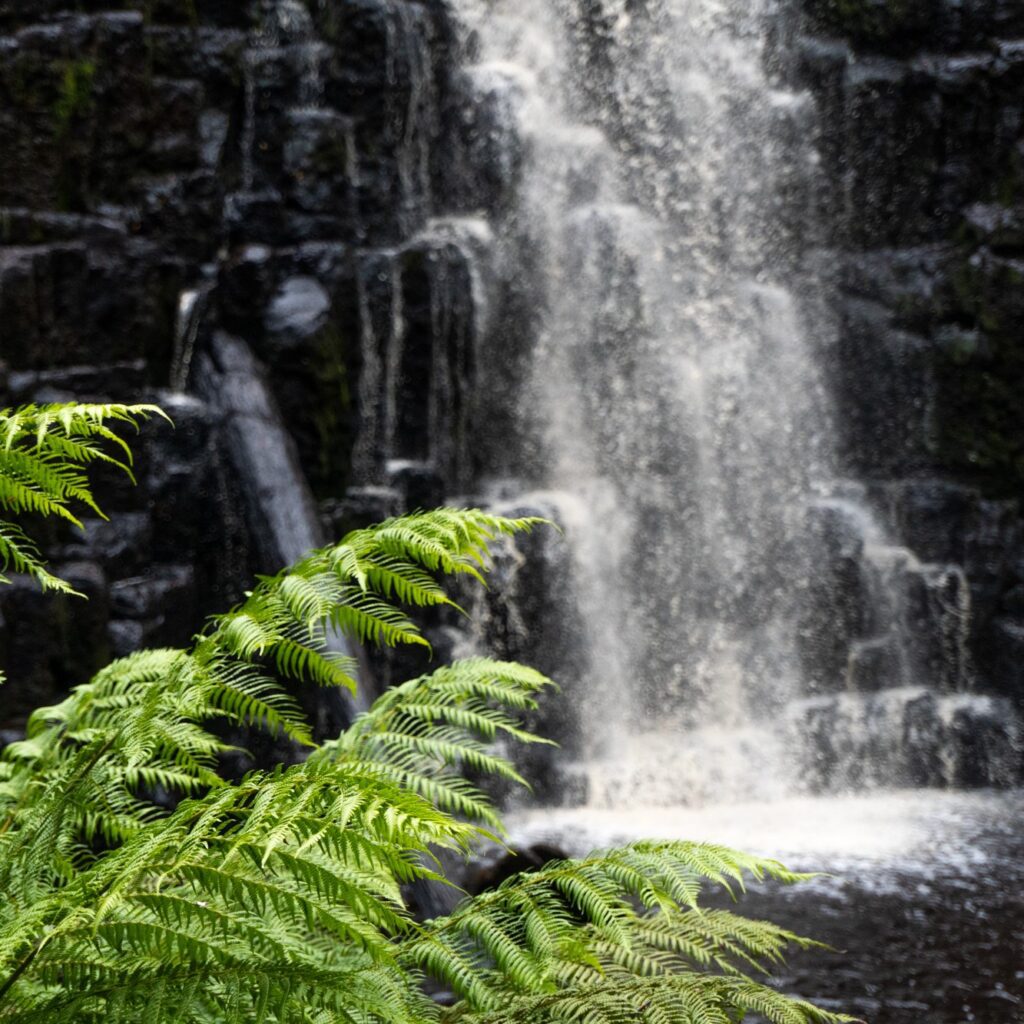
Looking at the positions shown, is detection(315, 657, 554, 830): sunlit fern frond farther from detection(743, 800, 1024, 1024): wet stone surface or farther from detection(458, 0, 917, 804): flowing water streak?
detection(458, 0, 917, 804): flowing water streak

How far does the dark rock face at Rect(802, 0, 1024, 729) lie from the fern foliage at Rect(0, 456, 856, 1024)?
7.77 meters

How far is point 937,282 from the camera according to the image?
971 centimetres

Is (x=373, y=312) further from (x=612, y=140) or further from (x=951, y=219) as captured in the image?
(x=951, y=219)

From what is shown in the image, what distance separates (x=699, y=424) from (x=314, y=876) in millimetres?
8479

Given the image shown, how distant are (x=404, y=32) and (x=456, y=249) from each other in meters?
1.95

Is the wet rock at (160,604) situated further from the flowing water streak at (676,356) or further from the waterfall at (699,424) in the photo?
the flowing water streak at (676,356)

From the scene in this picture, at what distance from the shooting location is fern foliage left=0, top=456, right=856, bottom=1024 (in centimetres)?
146

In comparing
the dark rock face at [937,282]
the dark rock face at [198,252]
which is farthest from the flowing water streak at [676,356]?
the dark rock face at [198,252]

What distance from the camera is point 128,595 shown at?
245 inches

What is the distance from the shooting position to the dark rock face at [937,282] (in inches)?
365

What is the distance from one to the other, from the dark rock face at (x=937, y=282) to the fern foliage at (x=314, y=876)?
7774 mm

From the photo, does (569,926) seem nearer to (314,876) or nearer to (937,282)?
(314,876)

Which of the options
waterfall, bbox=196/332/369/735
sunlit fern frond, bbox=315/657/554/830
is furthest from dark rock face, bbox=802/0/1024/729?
sunlit fern frond, bbox=315/657/554/830

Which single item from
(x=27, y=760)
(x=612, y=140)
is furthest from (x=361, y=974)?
(x=612, y=140)
